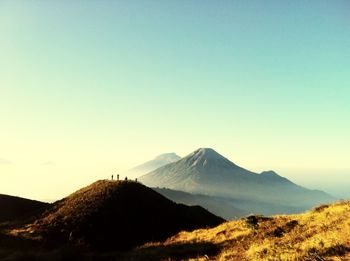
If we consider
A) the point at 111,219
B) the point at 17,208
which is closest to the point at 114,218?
the point at 111,219

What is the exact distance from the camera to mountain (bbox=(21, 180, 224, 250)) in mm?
50344

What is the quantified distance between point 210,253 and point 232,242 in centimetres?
413

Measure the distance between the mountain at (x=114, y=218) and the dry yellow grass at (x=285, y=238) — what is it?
1156 centimetres

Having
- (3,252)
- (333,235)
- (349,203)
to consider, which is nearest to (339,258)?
(333,235)

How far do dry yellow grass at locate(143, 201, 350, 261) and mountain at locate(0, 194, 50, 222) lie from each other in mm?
35418

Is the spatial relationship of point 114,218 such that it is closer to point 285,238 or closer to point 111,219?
point 111,219

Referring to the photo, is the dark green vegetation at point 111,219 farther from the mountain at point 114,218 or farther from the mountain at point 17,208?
the mountain at point 17,208

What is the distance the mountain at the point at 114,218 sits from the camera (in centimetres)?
5034

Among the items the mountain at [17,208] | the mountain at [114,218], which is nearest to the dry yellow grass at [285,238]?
the mountain at [114,218]

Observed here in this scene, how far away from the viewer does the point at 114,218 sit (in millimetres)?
57250

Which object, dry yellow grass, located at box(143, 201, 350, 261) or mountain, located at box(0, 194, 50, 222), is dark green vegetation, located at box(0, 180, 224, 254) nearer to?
mountain, located at box(0, 194, 50, 222)

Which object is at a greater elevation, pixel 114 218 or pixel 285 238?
pixel 114 218

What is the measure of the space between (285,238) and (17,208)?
5775cm

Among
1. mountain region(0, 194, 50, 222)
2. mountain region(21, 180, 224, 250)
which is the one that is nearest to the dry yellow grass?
mountain region(21, 180, 224, 250)
